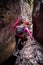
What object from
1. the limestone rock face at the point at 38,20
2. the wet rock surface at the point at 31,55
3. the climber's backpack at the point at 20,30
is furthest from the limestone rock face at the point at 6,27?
the limestone rock face at the point at 38,20

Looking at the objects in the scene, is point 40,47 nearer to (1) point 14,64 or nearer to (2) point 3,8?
(1) point 14,64

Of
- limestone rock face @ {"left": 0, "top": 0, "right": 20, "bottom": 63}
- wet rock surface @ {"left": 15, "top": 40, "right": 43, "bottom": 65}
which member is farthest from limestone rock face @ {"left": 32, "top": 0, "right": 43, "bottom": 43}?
limestone rock face @ {"left": 0, "top": 0, "right": 20, "bottom": 63}

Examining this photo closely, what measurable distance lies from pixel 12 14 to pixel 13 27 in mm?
256

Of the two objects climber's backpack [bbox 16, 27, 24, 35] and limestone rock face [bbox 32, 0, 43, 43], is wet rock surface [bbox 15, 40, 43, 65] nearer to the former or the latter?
limestone rock face [bbox 32, 0, 43, 43]

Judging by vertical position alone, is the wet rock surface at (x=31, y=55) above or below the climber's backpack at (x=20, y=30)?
below

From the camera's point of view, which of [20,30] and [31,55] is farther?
[31,55]

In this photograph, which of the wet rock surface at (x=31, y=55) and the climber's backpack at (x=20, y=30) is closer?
the climber's backpack at (x=20, y=30)

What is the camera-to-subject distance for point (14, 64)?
2.75 metres

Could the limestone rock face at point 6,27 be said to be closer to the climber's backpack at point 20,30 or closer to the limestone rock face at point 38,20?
the climber's backpack at point 20,30

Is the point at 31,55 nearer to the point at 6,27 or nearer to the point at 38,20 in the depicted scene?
the point at 38,20

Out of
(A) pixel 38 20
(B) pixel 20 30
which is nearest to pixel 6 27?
(B) pixel 20 30

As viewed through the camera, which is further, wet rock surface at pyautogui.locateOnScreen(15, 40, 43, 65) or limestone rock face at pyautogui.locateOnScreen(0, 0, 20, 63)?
wet rock surface at pyautogui.locateOnScreen(15, 40, 43, 65)

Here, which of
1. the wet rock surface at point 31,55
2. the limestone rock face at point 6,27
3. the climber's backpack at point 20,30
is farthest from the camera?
the wet rock surface at point 31,55

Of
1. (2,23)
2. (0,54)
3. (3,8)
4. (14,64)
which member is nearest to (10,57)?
(14,64)
